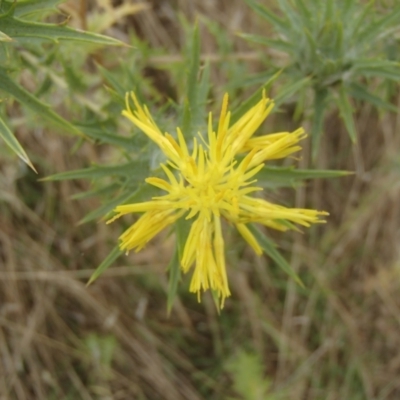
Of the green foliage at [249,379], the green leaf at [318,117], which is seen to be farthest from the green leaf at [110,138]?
the green foliage at [249,379]

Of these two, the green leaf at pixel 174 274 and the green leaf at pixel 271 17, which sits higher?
the green leaf at pixel 271 17

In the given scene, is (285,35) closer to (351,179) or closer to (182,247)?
(182,247)

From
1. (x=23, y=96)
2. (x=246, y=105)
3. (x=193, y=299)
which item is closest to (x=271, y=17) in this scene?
(x=246, y=105)

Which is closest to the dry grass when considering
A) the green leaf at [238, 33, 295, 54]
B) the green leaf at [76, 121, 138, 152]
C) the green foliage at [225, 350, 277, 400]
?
the green foliage at [225, 350, 277, 400]

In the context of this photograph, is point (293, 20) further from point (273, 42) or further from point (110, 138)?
point (110, 138)

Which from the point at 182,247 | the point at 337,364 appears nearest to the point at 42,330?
the point at 337,364

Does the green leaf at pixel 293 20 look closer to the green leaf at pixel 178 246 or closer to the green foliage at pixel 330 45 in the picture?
the green foliage at pixel 330 45

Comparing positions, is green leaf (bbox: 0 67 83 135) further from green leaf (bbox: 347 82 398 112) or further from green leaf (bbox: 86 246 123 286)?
green leaf (bbox: 347 82 398 112)
